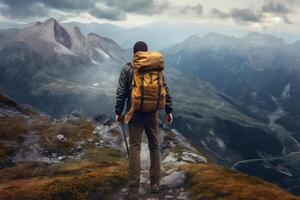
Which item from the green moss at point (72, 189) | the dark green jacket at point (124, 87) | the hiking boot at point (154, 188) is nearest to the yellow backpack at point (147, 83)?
the dark green jacket at point (124, 87)

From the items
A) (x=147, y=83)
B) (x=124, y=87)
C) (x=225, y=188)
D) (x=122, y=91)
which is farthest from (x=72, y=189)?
(x=225, y=188)

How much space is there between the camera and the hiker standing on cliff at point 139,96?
57.0 ft

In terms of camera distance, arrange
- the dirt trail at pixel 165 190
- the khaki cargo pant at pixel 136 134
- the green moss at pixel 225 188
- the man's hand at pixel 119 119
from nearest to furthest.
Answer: the khaki cargo pant at pixel 136 134, the man's hand at pixel 119 119, the green moss at pixel 225 188, the dirt trail at pixel 165 190

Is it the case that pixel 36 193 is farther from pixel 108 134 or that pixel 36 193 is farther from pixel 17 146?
pixel 108 134

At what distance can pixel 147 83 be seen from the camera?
17344mm

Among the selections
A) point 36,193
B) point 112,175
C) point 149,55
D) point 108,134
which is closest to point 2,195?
point 36,193

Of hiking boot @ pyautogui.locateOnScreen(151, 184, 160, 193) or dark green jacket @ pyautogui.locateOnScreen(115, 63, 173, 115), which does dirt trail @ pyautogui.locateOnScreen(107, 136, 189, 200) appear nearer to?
hiking boot @ pyautogui.locateOnScreen(151, 184, 160, 193)

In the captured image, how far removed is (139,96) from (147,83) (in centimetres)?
67

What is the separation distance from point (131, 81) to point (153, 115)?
187 cm

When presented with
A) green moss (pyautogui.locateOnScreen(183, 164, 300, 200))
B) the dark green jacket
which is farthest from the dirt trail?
the dark green jacket

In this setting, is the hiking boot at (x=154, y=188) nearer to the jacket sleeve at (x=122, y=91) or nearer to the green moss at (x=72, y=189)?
the green moss at (x=72, y=189)

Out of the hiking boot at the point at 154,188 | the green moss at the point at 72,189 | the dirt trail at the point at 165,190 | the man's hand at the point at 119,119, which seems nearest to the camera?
the man's hand at the point at 119,119

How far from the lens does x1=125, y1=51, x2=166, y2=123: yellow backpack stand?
56.7 ft

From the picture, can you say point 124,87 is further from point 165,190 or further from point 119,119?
point 165,190
